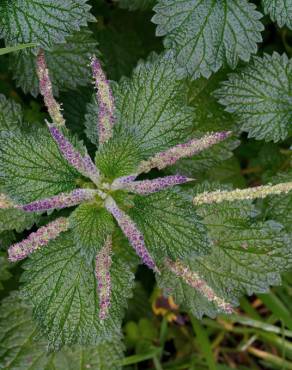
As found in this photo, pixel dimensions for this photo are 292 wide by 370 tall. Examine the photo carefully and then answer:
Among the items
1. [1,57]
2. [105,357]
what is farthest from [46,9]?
[105,357]

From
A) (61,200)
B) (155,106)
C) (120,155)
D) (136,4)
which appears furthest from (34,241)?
(136,4)

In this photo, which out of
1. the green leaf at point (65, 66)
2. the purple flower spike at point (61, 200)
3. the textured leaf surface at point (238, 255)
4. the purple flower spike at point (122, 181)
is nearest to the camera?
the purple flower spike at point (61, 200)

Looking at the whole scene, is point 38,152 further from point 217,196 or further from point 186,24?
point 186,24

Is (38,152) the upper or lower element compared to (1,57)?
lower

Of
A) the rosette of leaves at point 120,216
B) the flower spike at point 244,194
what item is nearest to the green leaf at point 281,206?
the rosette of leaves at point 120,216

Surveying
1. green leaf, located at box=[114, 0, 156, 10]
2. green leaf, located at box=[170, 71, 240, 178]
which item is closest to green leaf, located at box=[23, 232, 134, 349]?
green leaf, located at box=[170, 71, 240, 178]

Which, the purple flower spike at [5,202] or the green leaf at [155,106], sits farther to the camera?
the green leaf at [155,106]

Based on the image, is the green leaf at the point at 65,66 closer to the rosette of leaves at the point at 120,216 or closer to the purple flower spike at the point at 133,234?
the rosette of leaves at the point at 120,216
